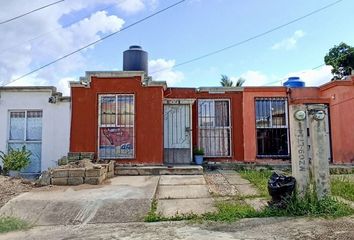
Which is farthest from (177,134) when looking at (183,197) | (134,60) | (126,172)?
(183,197)

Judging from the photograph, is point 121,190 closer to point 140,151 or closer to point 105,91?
point 140,151

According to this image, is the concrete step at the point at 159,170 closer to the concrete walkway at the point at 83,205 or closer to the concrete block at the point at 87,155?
the concrete block at the point at 87,155

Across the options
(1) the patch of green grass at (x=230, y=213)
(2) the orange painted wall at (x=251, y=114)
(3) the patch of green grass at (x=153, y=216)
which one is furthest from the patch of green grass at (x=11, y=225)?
(2) the orange painted wall at (x=251, y=114)

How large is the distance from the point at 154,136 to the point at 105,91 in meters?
2.48

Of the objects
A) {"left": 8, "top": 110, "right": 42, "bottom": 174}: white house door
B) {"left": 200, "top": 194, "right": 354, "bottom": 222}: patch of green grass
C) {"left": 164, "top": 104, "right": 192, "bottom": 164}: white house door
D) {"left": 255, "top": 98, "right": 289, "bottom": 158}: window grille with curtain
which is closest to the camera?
{"left": 200, "top": 194, "right": 354, "bottom": 222}: patch of green grass

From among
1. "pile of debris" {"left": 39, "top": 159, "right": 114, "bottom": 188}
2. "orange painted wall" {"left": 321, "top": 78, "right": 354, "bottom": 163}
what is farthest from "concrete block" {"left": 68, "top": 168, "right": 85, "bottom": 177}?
"orange painted wall" {"left": 321, "top": 78, "right": 354, "bottom": 163}

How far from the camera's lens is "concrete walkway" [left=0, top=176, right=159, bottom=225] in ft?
23.9

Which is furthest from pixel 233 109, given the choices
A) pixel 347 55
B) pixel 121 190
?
pixel 347 55

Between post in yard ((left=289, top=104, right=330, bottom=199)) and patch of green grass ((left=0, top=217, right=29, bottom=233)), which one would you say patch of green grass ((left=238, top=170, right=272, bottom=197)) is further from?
patch of green grass ((left=0, top=217, right=29, bottom=233))

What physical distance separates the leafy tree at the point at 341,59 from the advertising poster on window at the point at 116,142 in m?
18.8

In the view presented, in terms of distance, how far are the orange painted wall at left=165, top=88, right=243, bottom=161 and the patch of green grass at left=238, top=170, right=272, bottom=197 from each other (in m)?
1.67

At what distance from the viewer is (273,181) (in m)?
7.45

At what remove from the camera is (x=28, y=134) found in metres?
13.9

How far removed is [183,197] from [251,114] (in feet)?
22.0
